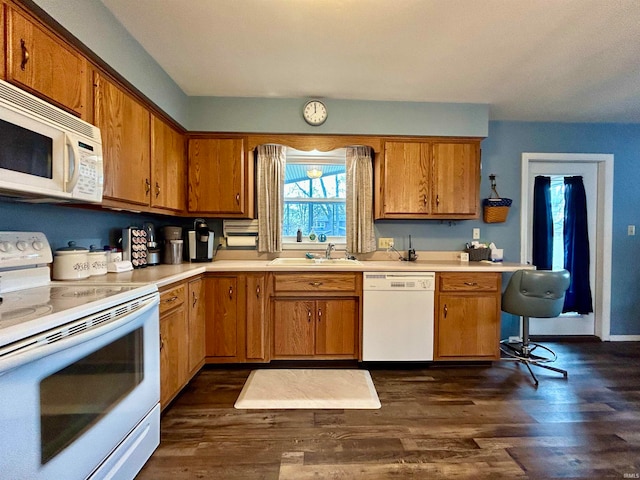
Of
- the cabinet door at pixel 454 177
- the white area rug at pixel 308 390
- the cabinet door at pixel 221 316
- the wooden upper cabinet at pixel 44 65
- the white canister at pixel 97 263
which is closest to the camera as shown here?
the wooden upper cabinet at pixel 44 65

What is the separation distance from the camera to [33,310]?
1023 millimetres

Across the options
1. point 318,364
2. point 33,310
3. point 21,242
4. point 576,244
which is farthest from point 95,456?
point 576,244

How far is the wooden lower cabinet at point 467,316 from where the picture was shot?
253 cm

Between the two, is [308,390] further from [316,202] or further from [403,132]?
[403,132]

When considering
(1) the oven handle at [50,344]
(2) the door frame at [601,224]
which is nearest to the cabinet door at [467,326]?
(2) the door frame at [601,224]

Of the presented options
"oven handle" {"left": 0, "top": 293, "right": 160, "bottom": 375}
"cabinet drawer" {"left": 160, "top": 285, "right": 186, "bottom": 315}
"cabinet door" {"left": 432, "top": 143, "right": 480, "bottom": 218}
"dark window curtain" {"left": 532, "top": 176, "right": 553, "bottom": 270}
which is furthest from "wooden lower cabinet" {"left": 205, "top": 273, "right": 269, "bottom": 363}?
"dark window curtain" {"left": 532, "top": 176, "right": 553, "bottom": 270}

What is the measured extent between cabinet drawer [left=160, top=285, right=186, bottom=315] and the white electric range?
0.22 m

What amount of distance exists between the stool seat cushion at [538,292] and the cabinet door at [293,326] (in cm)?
173

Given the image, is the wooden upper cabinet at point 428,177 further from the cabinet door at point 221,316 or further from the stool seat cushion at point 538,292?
the cabinet door at point 221,316

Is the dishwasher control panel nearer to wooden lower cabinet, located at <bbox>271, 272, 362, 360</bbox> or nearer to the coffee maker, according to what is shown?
wooden lower cabinet, located at <bbox>271, 272, 362, 360</bbox>

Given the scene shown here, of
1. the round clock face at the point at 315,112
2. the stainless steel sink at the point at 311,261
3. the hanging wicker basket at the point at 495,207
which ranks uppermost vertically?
the round clock face at the point at 315,112

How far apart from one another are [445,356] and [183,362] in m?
2.11

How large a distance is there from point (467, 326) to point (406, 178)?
144cm

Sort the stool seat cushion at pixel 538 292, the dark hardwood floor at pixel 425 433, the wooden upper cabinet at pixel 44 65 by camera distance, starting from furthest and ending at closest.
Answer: the stool seat cushion at pixel 538 292
the dark hardwood floor at pixel 425 433
the wooden upper cabinet at pixel 44 65
